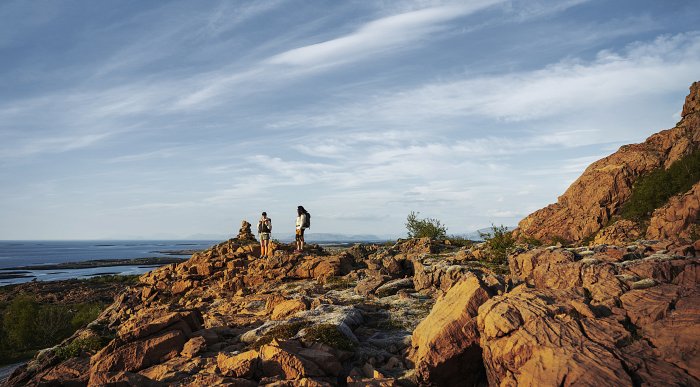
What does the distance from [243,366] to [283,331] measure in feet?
14.1

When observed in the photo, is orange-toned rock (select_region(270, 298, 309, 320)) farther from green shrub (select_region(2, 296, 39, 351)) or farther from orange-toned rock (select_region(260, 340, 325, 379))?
green shrub (select_region(2, 296, 39, 351))

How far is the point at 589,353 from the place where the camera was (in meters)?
10.5

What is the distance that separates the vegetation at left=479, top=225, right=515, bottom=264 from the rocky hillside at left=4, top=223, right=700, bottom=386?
748 cm

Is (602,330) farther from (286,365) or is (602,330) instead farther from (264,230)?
(264,230)

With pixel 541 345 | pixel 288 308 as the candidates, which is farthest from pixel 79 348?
pixel 541 345

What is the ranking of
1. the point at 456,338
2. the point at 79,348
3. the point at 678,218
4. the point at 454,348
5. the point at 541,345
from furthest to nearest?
the point at 678,218
the point at 79,348
the point at 456,338
the point at 454,348
the point at 541,345

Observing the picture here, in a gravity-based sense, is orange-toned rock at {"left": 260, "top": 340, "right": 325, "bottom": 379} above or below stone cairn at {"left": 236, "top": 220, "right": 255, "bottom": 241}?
below

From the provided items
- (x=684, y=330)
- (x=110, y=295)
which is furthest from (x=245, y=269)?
(x=110, y=295)

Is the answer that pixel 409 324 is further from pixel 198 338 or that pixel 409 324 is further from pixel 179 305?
pixel 179 305

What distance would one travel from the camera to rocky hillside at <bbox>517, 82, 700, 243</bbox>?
152 feet

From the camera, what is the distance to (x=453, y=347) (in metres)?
13.1

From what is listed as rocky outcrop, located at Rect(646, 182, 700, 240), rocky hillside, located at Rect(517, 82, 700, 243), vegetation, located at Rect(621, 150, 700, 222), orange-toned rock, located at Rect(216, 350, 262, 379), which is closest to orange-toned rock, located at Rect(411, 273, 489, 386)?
orange-toned rock, located at Rect(216, 350, 262, 379)

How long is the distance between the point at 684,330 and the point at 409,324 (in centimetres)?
1088

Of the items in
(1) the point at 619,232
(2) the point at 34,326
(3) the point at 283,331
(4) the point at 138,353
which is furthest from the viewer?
(2) the point at 34,326
